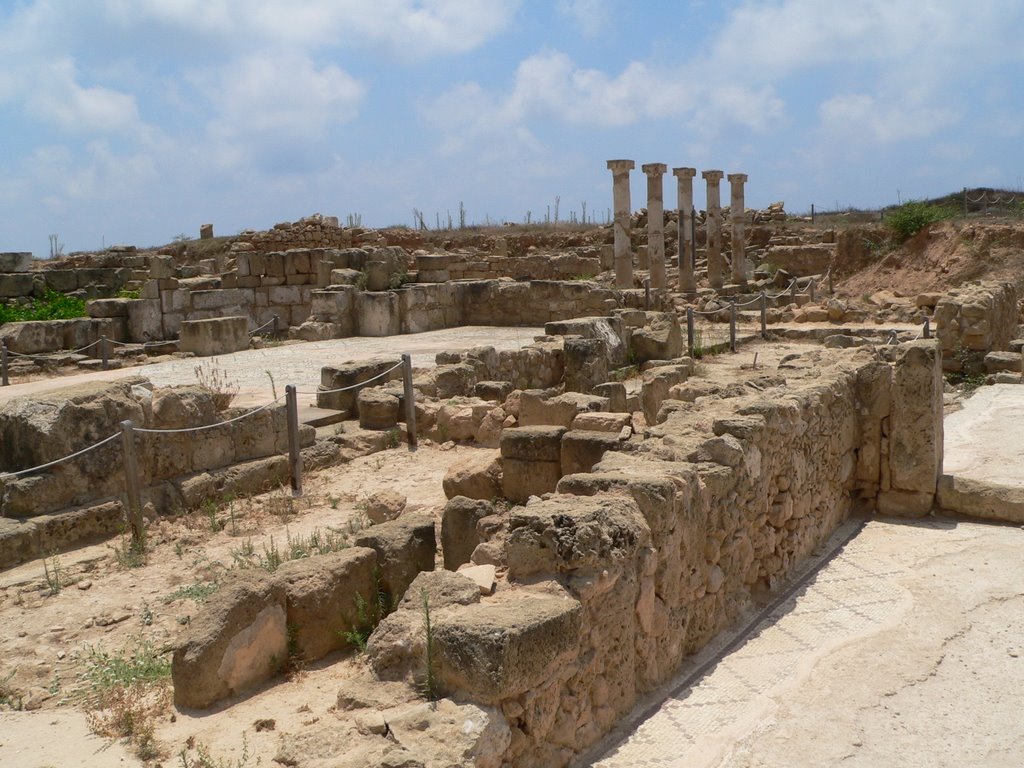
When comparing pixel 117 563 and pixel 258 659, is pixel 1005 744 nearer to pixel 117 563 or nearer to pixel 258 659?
pixel 258 659

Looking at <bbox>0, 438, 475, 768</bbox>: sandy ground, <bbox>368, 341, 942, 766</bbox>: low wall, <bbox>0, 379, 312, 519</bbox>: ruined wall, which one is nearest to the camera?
<bbox>368, 341, 942, 766</bbox>: low wall

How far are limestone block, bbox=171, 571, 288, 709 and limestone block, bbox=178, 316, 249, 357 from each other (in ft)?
37.2

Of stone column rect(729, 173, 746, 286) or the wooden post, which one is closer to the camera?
the wooden post

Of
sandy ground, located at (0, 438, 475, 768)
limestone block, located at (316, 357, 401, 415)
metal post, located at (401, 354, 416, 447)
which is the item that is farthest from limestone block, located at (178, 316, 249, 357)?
sandy ground, located at (0, 438, 475, 768)

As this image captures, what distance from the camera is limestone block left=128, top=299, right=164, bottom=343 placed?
16.4 metres

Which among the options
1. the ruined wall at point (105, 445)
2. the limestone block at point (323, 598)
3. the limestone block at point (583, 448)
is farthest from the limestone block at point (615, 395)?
the limestone block at point (323, 598)

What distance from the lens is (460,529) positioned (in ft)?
17.3

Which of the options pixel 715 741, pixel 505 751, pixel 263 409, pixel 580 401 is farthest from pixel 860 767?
pixel 263 409

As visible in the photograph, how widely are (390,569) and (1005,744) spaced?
9.28 ft

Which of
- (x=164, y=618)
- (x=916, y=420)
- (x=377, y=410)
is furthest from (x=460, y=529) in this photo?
(x=377, y=410)

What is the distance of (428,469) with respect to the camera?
8391 mm

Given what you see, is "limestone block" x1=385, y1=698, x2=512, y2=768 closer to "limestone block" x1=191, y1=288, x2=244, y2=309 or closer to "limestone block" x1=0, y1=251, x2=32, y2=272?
"limestone block" x1=191, y1=288, x2=244, y2=309

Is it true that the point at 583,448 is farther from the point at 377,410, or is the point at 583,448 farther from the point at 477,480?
the point at 377,410

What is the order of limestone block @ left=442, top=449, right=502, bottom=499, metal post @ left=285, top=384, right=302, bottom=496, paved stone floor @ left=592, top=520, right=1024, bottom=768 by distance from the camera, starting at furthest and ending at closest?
1. metal post @ left=285, top=384, right=302, bottom=496
2. limestone block @ left=442, top=449, right=502, bottom=499
3. paved stone floor @ left=592, top=520, right=1024, bottom=768
